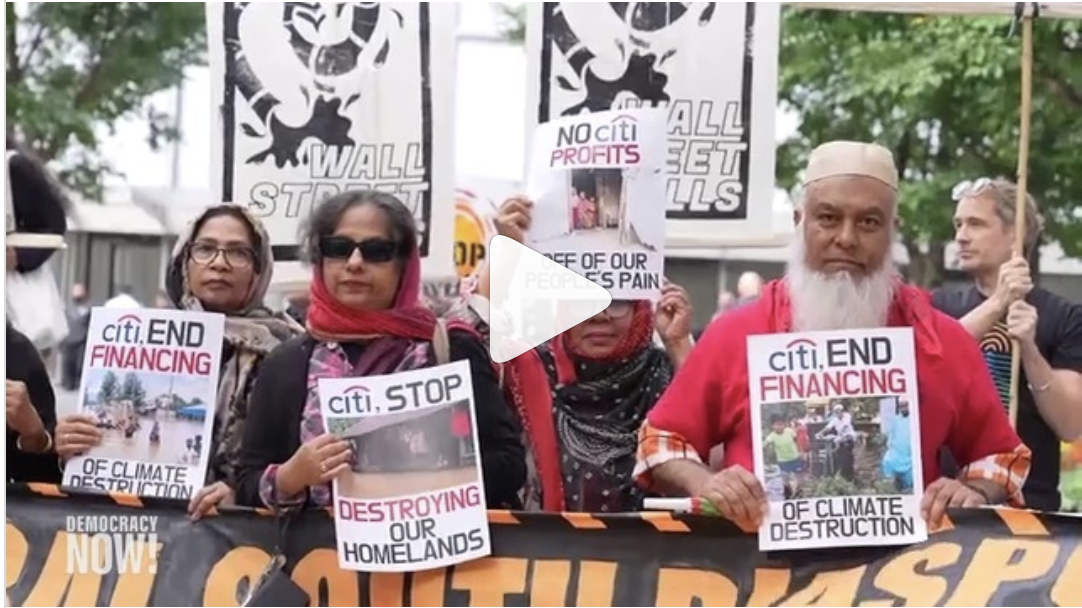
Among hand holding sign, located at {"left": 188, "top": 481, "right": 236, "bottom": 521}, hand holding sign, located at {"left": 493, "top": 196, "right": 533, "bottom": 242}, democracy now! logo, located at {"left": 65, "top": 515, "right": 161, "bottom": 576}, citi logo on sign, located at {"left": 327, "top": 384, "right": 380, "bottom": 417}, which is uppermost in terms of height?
hand holding sign, located at {"left": 493, "top": 196, "right": 533, "bottom": 242}

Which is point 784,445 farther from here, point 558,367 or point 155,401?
point 155,401

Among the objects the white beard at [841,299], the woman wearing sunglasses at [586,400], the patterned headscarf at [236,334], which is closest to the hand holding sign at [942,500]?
the white beard at [841,299]

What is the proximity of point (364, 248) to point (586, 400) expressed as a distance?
72 centimetres

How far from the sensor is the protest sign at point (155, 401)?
3969 mm

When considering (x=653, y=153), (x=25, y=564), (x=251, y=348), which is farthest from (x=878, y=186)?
(x=25, y=564)

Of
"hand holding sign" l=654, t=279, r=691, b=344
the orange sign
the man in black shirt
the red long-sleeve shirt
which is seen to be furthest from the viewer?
the orange sign

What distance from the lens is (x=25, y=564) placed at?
4059 mm

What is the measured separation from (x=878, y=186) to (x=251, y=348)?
1.59 m

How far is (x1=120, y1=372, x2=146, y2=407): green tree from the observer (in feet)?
13.1

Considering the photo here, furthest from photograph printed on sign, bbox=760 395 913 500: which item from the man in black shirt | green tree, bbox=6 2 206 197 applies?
green tree, bbox=6 2 206 197

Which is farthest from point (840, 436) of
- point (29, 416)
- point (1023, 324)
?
point (29, 416)

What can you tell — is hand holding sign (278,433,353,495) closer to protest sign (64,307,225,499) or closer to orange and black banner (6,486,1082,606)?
orange and black banner (6,486,1082,606)

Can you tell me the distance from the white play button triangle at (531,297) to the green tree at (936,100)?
624 cm

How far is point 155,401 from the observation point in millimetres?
3994
